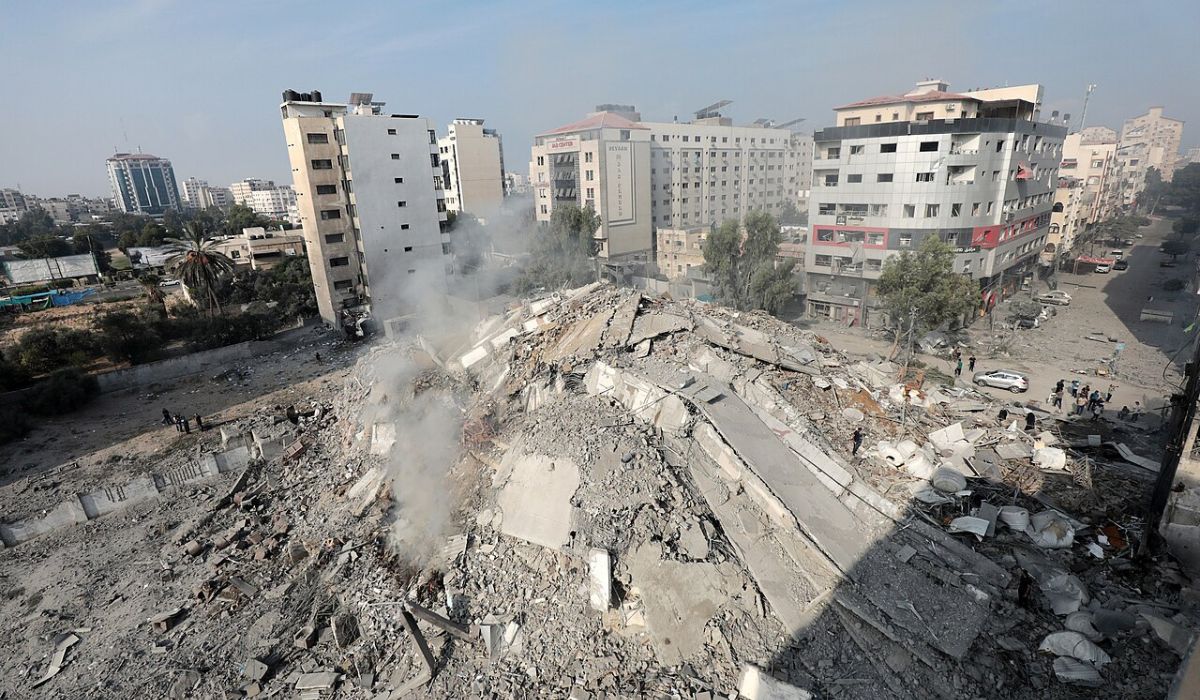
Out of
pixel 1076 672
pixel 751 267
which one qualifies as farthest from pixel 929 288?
pixel 1076 672

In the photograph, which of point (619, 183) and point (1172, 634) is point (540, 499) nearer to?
point (1172, 634)

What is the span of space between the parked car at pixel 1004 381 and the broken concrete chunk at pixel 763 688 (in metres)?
13.6

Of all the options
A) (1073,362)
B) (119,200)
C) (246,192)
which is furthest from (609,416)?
(119,200)

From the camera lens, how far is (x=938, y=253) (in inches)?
658

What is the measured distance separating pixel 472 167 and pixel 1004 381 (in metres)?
35.5

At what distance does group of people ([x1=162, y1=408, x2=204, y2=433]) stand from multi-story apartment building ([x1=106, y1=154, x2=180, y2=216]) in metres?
112

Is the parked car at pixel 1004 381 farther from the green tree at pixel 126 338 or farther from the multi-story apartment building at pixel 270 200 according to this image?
the multi-story apartment building at pixel 270 200

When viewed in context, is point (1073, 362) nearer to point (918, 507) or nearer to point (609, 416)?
point (918, 507)

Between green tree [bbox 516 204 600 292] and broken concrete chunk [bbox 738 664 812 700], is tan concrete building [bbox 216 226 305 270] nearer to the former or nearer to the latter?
green tree [bbox 516 204 600 292]

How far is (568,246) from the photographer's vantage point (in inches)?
995

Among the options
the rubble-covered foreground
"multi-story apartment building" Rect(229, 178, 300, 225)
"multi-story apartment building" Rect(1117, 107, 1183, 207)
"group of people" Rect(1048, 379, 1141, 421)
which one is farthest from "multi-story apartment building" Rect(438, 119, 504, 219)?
"multi-story apartment building" Rect(229, 178, 300, 225)

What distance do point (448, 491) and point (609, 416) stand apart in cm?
272

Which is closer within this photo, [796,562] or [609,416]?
[796,562]

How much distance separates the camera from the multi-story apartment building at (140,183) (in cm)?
10212
